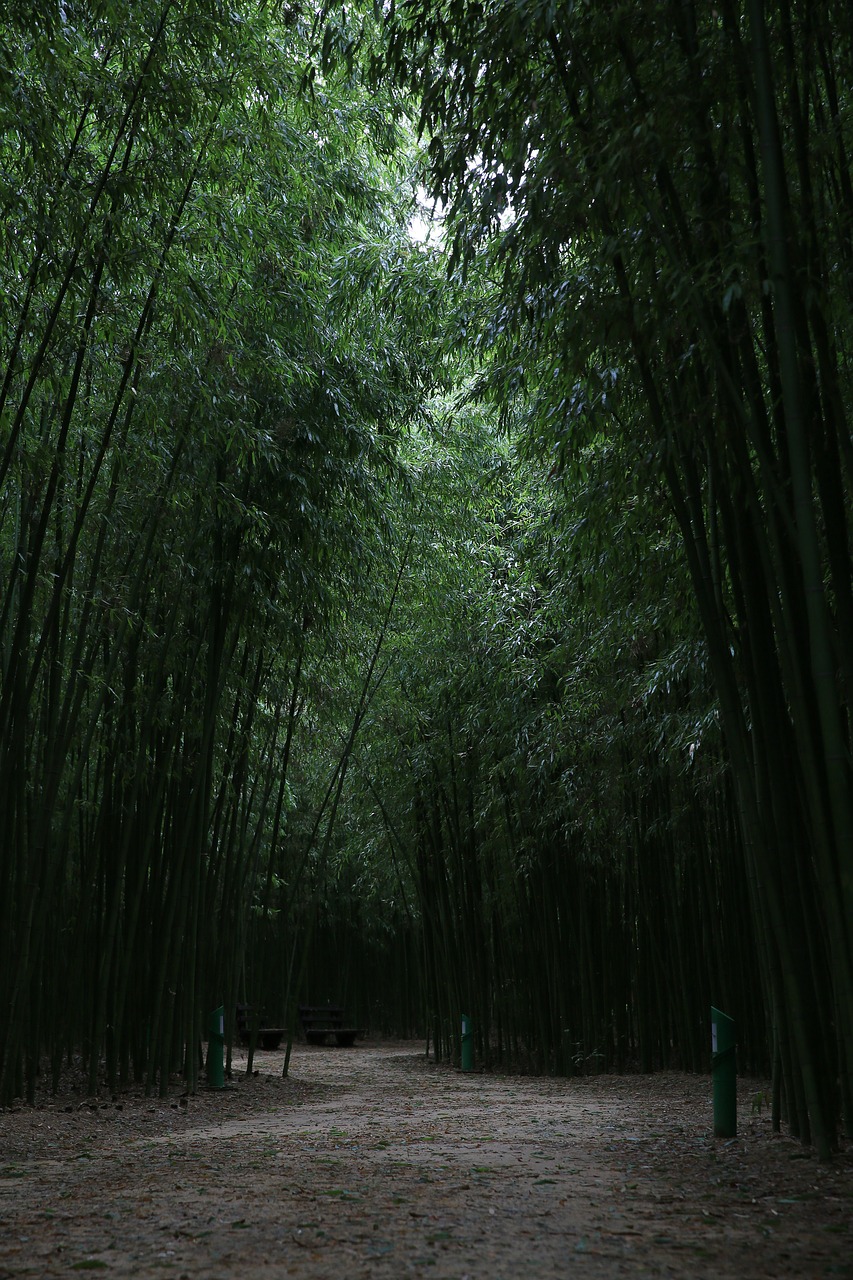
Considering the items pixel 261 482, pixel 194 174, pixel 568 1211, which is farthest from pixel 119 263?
pixel 568 1211

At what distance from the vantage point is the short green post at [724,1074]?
3.58 metres

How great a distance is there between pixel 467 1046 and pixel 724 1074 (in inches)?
182

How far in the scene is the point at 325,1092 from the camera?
21.6ft

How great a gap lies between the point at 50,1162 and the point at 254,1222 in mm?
1385

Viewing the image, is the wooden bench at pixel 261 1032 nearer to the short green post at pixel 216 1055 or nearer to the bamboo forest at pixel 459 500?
the bamboo forest at pixel 459 500

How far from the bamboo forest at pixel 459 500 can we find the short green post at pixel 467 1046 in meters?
0.25

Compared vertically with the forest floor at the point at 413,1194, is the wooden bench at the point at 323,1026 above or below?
above

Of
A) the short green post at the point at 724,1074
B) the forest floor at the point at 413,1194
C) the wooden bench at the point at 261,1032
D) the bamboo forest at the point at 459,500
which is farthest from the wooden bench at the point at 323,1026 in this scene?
the short green post at the point at 724,1074

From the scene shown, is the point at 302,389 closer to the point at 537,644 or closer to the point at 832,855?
the point at 537,644

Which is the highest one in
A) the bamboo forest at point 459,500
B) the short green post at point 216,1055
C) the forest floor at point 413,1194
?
the bamboo forest at point 459,500

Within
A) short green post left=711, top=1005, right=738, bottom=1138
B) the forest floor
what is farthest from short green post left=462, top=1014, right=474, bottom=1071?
short green post left=711, top=1005, right=738, bottom=1138

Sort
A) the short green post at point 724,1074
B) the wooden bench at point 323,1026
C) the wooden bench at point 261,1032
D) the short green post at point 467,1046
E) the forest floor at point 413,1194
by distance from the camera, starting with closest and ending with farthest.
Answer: the forest floor at point 413,1194, the short green post at point 724,1074, the short green post at point 467,1046, the wooden bench at point 261,1032, the wooden bench at point 323,1026

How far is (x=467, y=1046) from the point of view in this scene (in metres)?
7.88

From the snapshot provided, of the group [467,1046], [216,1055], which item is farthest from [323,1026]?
[216,1055]
